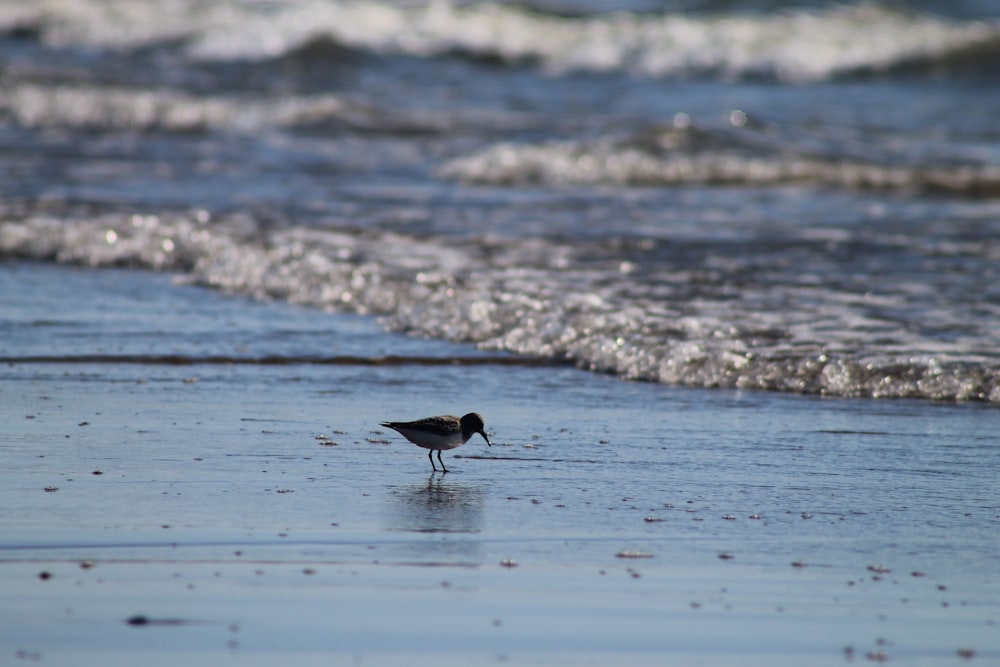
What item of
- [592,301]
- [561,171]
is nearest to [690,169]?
[561,171]

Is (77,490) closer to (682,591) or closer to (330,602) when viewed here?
(330,602)

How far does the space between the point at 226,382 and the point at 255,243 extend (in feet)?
10.4

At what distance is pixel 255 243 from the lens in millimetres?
9000

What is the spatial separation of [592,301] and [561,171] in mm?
5862

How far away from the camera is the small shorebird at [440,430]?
15.0 ft

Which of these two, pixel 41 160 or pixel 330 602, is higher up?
pixel 41 160

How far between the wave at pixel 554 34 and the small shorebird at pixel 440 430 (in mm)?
19351

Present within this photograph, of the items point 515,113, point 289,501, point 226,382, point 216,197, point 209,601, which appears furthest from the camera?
point 515,113

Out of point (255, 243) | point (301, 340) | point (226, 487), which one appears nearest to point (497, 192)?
point (255, 243)

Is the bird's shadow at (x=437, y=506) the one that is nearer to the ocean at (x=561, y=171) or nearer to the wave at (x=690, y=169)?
the ocean at (x=561, y=171)

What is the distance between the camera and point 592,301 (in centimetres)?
744

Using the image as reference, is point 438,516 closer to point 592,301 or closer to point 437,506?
point 437,506

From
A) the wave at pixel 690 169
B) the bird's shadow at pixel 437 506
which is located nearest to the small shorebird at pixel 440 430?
the bird's shadow at pixel 437 506

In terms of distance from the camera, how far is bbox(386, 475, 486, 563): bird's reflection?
3.77 meters
